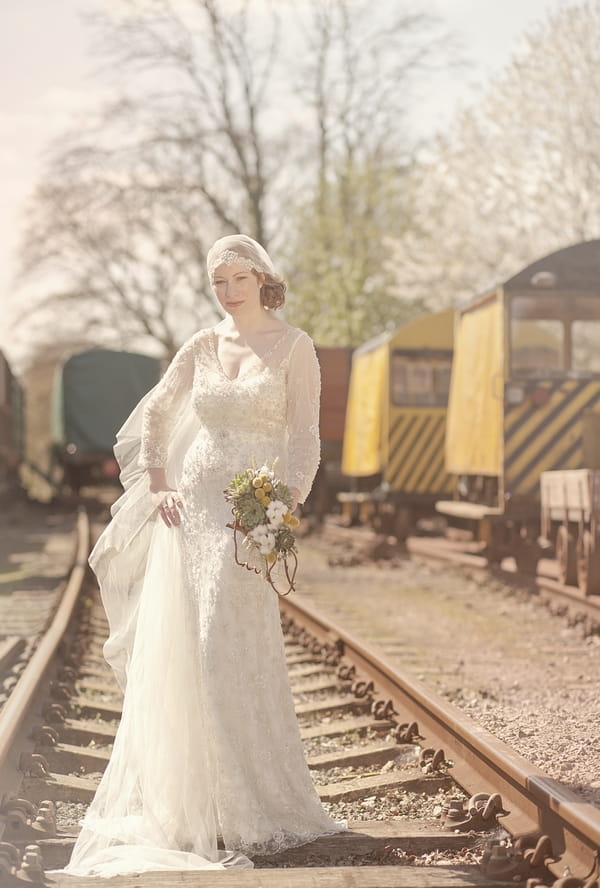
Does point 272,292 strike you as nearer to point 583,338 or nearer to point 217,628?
point 217,628

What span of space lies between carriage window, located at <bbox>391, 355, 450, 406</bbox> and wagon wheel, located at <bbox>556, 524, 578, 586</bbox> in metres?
7.17

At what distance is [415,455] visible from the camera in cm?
1844

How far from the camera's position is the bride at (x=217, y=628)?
4.23 metres

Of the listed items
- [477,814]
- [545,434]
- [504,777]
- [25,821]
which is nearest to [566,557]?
[545,434]

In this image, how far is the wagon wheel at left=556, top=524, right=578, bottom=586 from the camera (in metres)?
11.3

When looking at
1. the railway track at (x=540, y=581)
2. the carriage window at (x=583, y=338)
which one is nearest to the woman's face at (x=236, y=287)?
the railway track at (x=540, y=581)

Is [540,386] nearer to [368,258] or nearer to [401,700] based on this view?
[401,700]

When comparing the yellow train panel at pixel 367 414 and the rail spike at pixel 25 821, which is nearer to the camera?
the rail spike at pixel 25 821

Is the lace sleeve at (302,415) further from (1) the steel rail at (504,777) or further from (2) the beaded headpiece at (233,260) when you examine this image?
(1) the steel rail at (504,777)

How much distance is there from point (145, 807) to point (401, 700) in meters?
2.32

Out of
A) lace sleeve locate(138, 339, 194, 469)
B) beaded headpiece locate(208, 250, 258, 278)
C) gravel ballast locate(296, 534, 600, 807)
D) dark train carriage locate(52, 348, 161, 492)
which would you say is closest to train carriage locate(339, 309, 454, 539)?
gravel ballast locate(296, 534, 600, 807)

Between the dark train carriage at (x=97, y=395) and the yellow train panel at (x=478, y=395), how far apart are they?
13.3 meters

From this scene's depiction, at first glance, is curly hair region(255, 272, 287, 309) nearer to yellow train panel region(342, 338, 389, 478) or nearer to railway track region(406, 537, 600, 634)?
railway track region(406, 537, 600, 634)

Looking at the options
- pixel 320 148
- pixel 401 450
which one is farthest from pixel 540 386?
pixel 320 148
